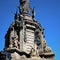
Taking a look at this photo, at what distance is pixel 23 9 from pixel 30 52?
8.92 meters

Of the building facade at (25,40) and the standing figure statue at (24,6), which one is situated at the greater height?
the standing figure statue at (24,6)

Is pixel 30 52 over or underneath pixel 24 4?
underneath

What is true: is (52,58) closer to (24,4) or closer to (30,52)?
(30,52)

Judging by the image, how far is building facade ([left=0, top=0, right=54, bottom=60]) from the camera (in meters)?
32.6

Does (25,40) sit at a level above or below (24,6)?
below

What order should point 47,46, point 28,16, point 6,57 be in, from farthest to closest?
1. point 28,16
2. point 47,46
3. point 6,57

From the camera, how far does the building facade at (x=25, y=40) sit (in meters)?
32.6

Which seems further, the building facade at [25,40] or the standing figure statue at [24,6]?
the standing figure statue at [24,6]

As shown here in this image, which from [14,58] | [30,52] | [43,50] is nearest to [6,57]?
[14,58]

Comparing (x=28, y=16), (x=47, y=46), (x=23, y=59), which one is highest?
(x=28, y=16)

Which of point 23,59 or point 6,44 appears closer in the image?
point 23,59

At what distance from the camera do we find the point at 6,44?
3697cm

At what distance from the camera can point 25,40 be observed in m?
35.5

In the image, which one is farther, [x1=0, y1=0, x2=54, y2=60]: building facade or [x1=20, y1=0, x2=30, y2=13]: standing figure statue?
[x1=20, y1=0, x2=30, y2=13]: standing figure statue
